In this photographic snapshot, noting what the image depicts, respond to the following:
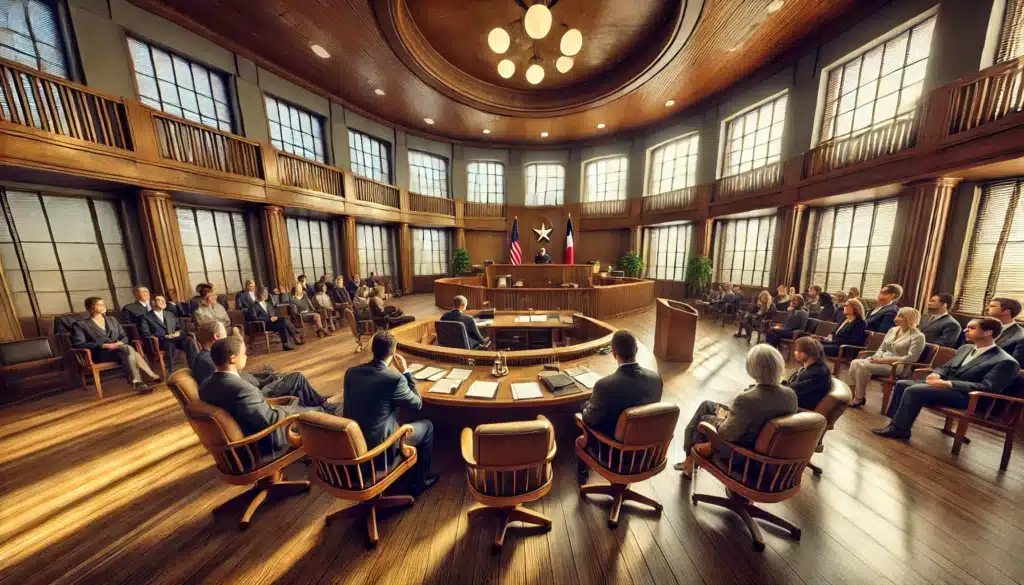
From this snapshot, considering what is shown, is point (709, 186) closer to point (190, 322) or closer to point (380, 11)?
point (380, 11)

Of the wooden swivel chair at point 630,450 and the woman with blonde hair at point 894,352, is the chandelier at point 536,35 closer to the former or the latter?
the wooden swivel chair at point 630,450

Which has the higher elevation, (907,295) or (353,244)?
(353,244)

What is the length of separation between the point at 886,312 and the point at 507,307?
626 cm

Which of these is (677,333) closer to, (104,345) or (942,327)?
(942,327)

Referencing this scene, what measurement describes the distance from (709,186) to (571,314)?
7.25m

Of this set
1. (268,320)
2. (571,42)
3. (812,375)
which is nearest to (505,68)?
(571,42)

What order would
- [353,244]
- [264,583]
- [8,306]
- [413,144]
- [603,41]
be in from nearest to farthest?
[264,583], [8,306], [603,41], [353,244], [413,144]

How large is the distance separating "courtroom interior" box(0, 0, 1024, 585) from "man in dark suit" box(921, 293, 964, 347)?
35mm

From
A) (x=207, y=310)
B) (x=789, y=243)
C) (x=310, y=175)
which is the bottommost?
(x=207, y=310)

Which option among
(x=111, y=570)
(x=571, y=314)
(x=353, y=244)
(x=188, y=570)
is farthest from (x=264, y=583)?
(x=353, y=244)

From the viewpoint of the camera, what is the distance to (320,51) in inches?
249

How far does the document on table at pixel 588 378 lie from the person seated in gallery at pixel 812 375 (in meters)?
1.44

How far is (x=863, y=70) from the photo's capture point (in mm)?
6082

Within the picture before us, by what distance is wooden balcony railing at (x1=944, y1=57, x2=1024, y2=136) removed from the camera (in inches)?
146
